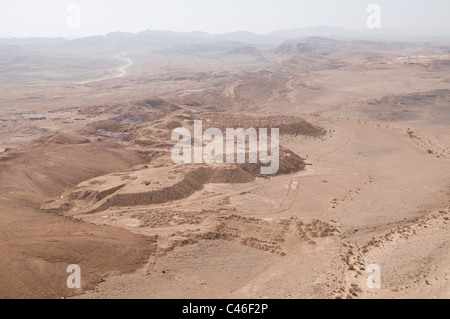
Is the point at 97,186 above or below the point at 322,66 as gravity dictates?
below

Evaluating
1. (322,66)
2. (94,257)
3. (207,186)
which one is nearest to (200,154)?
(207,186)

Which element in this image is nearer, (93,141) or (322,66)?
(93,141)

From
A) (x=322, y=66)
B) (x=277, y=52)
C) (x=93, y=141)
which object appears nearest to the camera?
(x=93, y=141)

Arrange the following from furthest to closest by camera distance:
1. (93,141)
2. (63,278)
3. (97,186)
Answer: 1. (93,141)
2. (97,186)
3. (63,278)

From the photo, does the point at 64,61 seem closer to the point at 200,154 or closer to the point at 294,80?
the point at 294,80
